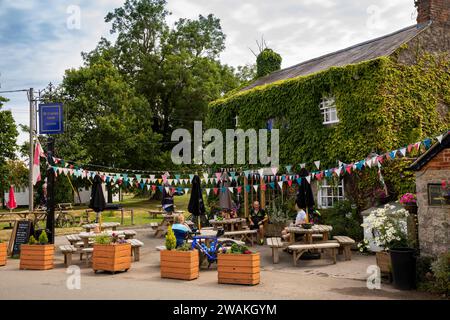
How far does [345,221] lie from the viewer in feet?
46.4

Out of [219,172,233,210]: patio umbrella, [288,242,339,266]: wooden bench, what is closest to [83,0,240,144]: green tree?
[219,172,233,210]: patio umbrella

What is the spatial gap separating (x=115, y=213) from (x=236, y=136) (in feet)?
38.2

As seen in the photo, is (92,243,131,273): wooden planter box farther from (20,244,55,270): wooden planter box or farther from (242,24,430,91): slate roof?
(242,24,430,91): slate roof

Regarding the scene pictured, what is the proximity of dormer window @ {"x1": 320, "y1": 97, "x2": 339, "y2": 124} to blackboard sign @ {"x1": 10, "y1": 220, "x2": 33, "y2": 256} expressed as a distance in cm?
1086

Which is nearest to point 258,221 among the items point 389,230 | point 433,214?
point 389,230

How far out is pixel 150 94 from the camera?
117ft

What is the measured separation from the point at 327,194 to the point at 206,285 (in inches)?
363

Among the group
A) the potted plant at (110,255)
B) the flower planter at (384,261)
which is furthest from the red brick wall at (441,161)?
the potted plant at (110,255)

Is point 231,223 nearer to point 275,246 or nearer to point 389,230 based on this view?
point 275,246

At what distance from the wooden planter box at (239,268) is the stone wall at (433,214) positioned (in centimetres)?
336

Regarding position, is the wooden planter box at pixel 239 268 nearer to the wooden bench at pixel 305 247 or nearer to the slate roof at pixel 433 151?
the wooden bench at pixel 305 247

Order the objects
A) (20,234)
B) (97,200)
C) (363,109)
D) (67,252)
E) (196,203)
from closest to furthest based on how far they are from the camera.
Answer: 1. (67,252)
2. (196,203)
3. (97,200)
4. (20,234)
5. (363,109)
